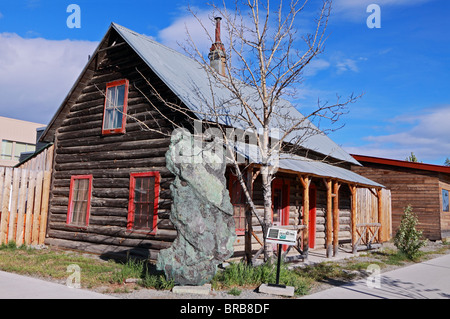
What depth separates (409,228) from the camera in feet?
43.4

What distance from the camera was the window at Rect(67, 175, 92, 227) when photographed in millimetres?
13152

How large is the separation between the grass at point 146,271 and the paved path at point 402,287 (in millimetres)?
566

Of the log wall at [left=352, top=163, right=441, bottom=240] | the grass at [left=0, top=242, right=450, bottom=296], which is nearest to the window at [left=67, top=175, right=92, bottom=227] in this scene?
the grass at [left=0, top=242, right=450, bottom=296]

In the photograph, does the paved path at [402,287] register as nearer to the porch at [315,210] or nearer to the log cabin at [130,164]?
the porch at [315,210]

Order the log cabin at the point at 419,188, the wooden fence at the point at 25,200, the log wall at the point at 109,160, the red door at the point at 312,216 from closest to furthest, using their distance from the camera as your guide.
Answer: the log wall at the point at 109,160 → the wooden fence at the point at 25,200 → the red door at the point at 312,216 → the log cabin at the point at 419,188

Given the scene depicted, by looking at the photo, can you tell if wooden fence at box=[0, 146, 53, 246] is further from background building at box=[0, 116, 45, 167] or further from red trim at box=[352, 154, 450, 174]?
background building at box=[0, 116, 45, 167]

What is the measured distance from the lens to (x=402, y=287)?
8688mm

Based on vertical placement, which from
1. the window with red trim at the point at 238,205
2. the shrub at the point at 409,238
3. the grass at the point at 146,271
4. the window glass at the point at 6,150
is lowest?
the grass at the point at 146,271

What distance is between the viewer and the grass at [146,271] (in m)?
8.13

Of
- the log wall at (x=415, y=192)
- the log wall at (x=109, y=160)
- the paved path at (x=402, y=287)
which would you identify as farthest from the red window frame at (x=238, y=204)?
the log wall at (x=415, y=192)

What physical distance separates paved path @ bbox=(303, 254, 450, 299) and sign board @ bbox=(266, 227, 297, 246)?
3.51ft
